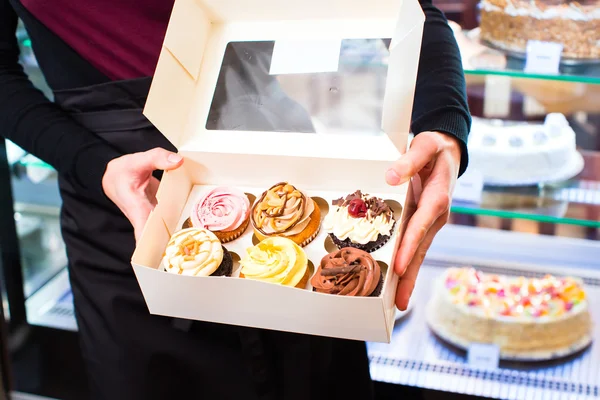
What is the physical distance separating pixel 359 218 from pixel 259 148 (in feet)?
0.93

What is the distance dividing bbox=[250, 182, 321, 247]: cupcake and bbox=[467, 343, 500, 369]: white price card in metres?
1.12

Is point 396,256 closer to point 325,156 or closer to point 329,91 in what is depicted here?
point 325,156

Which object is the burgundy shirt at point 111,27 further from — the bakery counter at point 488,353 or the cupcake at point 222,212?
the bakery counter at point 488,353

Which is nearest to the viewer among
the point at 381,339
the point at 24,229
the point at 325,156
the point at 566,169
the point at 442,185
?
the point at 381,339

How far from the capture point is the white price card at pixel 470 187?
7.88 ft

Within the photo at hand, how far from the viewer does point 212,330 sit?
1658 mm

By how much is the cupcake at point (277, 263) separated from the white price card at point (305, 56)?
41 cm

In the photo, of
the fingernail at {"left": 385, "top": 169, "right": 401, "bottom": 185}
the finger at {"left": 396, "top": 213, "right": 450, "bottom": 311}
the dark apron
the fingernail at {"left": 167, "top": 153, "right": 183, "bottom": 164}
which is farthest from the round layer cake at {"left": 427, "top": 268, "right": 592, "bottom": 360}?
the fingernail at {"left": 167, "top": 153, "right": 183, "bottom": 164}

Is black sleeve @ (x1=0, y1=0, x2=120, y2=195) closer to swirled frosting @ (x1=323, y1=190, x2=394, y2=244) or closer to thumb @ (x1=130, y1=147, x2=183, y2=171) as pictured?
thumb @ (x1=130, y1=147, x2=183, y2=171)

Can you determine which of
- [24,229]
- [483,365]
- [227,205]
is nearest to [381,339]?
[227,205]

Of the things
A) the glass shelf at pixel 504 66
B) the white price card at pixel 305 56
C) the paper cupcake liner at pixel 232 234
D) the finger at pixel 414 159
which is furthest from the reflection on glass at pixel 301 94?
the glass shelf at pixel 504 66

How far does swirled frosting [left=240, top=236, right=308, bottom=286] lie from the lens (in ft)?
4.71

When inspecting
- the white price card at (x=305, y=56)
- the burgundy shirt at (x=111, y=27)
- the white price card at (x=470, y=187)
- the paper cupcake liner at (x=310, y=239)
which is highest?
the burgundy shirt at (x=111, y=27)

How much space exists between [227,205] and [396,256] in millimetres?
456
